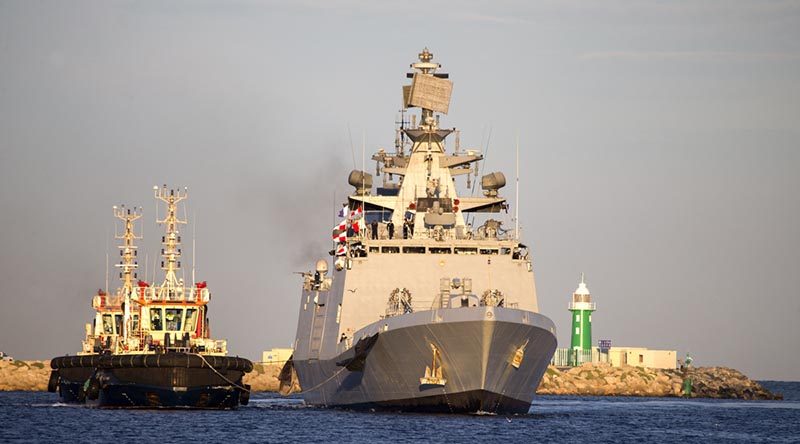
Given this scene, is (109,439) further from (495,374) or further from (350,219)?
(350,219)

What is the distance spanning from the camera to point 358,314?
57531 millimetres

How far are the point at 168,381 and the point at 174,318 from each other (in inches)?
267

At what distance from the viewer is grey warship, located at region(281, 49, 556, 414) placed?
50969 mm

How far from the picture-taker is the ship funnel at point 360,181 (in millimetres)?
64812

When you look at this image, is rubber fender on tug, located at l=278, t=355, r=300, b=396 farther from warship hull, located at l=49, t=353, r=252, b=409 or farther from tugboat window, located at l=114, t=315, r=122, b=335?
warship hull, located at l=49, t=353, r=252, b=409

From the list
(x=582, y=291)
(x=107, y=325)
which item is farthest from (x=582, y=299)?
(x=107, y=325)

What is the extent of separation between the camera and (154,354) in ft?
Result: 185

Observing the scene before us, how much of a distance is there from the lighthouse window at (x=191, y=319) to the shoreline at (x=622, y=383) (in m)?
40.8

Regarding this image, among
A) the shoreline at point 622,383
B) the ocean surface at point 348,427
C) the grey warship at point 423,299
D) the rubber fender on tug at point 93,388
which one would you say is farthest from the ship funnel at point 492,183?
the shoreline at point 622,383

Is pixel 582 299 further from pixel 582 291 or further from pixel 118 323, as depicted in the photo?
pixel 118 323

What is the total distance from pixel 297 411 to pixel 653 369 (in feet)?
191

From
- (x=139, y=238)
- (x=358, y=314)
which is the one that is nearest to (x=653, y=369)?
(x=139, y=238)

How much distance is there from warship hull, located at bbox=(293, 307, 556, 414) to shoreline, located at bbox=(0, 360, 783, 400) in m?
50.6

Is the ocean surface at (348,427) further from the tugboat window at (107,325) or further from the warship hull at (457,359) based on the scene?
the tugboat window at (107,325)
